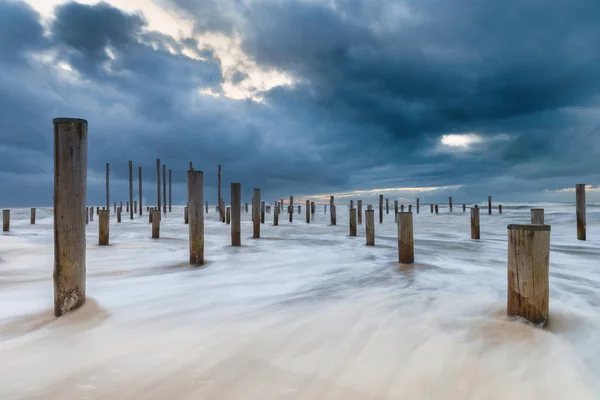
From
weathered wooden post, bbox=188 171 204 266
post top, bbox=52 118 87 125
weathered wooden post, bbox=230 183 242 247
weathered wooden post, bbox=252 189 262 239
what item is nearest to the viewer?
post top, bbox=52 118 87 125

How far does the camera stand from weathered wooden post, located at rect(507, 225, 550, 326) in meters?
2.83

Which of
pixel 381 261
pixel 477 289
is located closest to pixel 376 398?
pixel 477 289

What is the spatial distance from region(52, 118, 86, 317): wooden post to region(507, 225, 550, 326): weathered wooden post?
391 cm

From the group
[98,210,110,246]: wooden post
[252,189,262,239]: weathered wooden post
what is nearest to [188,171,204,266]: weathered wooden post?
[98,210,110,246]: wooden post

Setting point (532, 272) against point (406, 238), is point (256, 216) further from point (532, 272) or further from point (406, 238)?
point (532, 272)

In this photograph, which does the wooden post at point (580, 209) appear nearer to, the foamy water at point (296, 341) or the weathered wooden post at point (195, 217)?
the foamy water at point (296, 341)

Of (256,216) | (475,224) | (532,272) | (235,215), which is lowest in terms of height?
(475,224)

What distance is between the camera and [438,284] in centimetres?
436

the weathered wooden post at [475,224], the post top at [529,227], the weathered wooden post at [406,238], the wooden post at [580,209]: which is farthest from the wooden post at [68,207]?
the wooden post at [580,209]

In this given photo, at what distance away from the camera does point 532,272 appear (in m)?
2.83

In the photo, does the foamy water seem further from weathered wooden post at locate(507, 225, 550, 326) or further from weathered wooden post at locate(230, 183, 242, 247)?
weathered wooden post at locate(230, 183, 242, 247)

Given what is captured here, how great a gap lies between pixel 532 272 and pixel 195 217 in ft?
15.8

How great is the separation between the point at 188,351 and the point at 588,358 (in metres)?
2.72

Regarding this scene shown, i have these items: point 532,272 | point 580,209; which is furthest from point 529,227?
point 580,209
